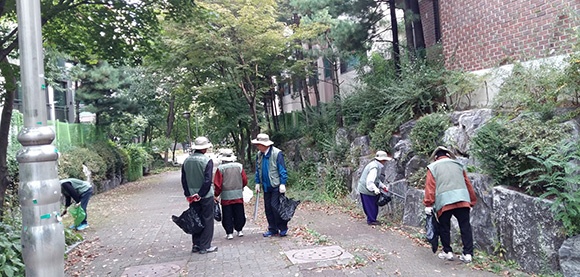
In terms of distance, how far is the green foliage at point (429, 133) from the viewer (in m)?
8.12

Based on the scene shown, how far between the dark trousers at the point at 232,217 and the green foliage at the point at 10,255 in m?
3.02

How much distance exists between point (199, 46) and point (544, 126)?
416 inches

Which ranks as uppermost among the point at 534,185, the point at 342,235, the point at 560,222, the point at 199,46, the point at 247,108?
the point at 199,46

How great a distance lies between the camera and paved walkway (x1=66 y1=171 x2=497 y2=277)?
18.2ft

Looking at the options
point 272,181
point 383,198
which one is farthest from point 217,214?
point 383,198

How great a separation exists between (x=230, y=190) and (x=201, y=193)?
78 centimetres

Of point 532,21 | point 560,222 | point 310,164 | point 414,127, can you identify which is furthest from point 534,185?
point 310,164

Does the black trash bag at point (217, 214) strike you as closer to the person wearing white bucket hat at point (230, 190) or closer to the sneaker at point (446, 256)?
the person wearing white bucket hat at point (230, 190)

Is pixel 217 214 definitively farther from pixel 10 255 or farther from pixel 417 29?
pixel 417 29

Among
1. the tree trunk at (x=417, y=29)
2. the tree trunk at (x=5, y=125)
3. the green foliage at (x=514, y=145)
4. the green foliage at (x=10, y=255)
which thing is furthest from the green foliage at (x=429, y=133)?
the tree trunk at (x=5, y=125)

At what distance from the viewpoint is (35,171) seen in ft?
11.2

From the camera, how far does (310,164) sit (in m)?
15.0

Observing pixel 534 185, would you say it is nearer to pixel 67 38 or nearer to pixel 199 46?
pixel 67 38

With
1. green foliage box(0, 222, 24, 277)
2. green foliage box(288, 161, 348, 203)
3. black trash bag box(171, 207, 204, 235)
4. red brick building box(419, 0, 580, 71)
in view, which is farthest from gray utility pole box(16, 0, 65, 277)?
green foliage box(288, 161, 348, 203)
